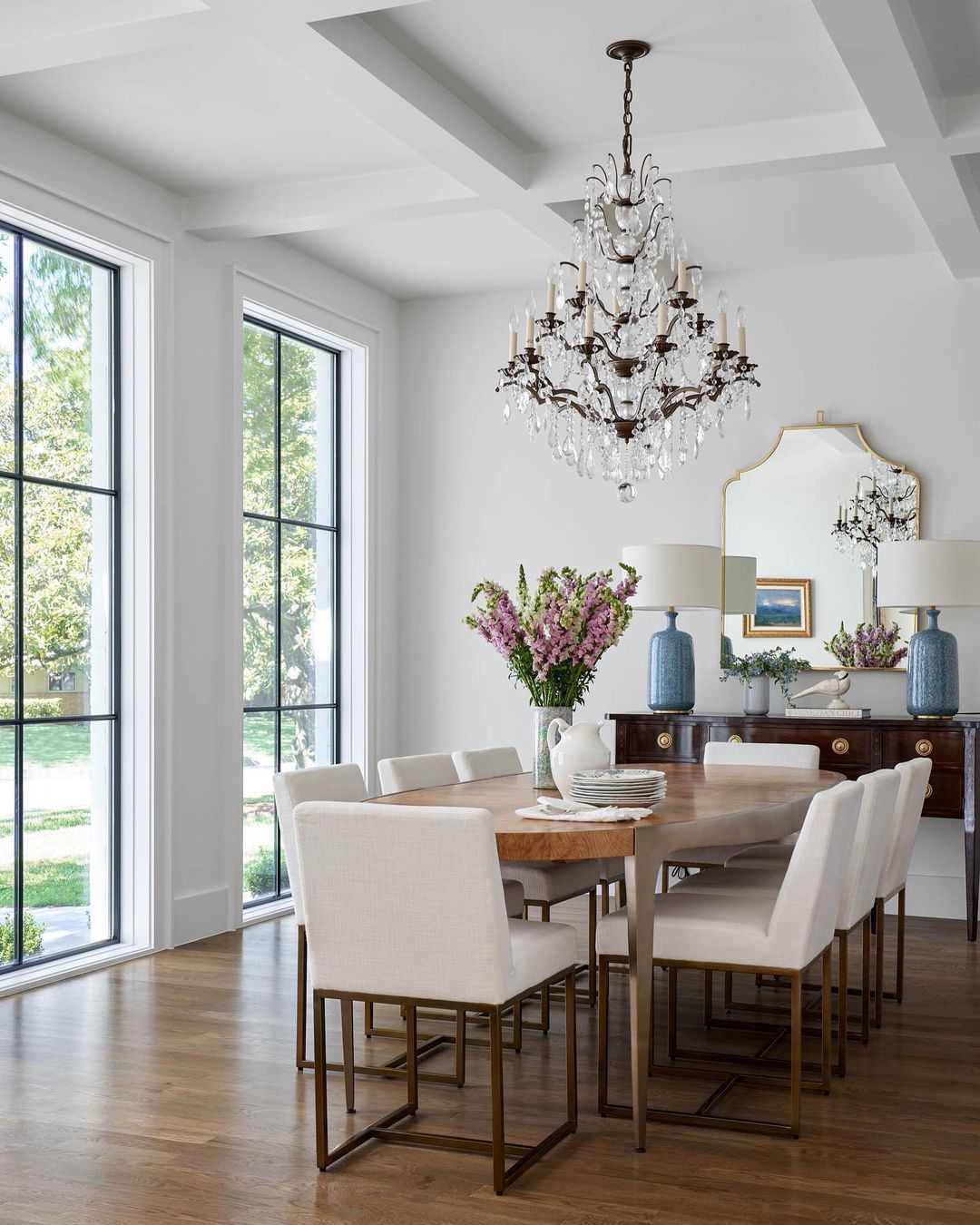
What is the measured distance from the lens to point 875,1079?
140 inches

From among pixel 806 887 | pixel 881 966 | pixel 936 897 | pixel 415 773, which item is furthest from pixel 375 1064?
pixel 936 897

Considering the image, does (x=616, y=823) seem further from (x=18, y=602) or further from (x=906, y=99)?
(x=18, y=602)

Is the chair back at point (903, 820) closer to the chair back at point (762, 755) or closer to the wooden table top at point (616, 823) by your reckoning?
the wooden table top at point (616, 823)

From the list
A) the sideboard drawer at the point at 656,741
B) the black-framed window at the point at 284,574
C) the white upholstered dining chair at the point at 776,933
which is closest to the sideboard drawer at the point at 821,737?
the sideboard drawer at the point at 656,741

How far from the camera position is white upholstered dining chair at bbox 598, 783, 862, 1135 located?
307cm

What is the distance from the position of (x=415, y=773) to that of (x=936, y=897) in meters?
2.92

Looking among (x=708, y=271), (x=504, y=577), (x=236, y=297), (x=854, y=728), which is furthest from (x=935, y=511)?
(x=236, y=297)

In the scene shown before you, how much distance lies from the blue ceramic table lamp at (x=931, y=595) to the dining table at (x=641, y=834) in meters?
1.85

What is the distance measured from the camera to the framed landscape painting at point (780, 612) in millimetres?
6207

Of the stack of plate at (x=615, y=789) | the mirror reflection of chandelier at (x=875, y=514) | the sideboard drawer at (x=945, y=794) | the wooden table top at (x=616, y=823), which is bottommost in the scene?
the sideboard drawer at (x=945, y=794)

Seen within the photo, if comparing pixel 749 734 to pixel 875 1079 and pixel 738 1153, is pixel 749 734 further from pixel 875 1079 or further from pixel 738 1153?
Answer: pixel 738 1153

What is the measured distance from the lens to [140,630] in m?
5.23

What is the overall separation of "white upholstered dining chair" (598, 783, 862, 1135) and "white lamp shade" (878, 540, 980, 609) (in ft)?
7.75

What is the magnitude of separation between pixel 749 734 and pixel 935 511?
137 centimetres
